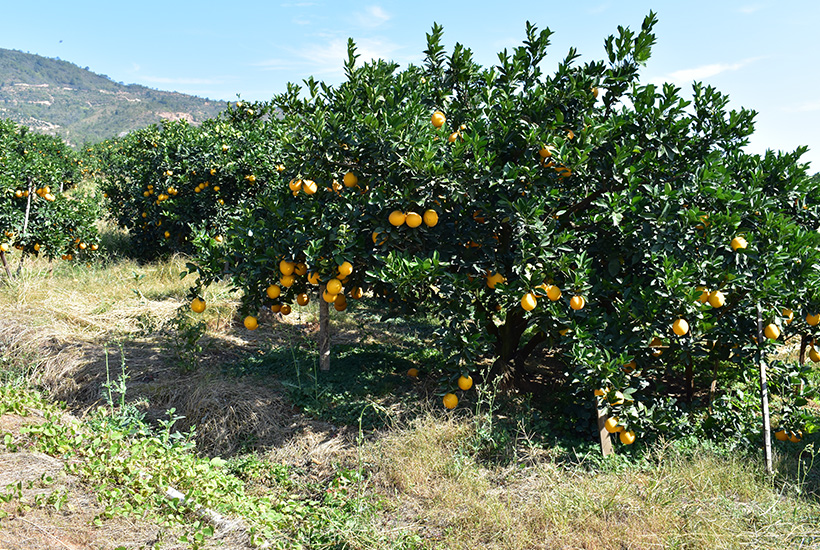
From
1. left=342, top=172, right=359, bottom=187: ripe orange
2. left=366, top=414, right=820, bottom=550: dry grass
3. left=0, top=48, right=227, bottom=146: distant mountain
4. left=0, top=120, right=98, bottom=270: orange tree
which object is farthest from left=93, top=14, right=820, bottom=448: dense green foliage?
Result: left=0, top=48, right=227, bottom=146: distant mountain

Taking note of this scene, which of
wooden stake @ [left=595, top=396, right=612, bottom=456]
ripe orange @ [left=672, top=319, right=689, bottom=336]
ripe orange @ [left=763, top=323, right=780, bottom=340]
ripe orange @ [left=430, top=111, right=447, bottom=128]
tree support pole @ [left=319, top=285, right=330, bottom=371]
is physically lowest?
wooden stake @ [left=595, top=396, right=612, bottom=456]

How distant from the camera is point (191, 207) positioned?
28.3 feet

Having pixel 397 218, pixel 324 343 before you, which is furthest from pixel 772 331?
pixel 324 343

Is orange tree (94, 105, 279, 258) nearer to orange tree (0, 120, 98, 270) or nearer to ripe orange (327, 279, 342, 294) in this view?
orange tree (0, 120, 98, 270)

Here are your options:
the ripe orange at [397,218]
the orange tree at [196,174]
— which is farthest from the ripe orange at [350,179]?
the orange tree at [196,174]

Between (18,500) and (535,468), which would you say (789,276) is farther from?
(18,500)

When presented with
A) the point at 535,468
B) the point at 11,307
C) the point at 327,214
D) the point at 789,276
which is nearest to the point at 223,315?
the point at 11,307

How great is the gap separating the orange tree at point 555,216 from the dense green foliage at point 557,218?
0.6 inches

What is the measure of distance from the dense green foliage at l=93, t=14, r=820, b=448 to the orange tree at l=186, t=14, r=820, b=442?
15mm

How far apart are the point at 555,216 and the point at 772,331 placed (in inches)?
64.5

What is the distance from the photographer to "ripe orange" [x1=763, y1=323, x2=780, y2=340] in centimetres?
364

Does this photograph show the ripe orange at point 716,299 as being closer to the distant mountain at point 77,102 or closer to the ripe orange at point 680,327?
the ripe orange at point 680,327

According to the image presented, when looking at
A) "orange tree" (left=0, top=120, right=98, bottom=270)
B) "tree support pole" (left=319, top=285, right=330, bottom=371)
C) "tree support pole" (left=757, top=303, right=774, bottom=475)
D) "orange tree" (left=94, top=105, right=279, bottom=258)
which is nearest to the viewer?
"tree support pole" (left=757, top=303, right=774, bottom=475)

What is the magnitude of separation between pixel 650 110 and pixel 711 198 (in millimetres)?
754
